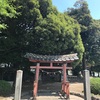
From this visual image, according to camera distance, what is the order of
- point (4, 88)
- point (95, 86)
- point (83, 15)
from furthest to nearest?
point (83, 15)
point (4, 88)
point (95, 86)

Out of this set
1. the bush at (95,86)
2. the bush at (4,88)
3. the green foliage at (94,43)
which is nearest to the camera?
the bush at (95,86)

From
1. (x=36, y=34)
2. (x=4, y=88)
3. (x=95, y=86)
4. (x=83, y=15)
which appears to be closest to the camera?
(x=95, y=86)

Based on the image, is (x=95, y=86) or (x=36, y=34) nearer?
(x=95, y=86)

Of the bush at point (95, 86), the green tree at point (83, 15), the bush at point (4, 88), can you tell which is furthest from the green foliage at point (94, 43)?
the bush at point (4, 88)

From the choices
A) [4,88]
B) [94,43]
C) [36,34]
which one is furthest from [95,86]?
[94,43]

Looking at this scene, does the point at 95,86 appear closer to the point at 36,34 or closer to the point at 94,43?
the point at 36,34

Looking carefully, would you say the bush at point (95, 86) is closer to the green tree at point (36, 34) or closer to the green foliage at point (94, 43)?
the green tree at point (36, 34)

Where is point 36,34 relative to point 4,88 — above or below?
above

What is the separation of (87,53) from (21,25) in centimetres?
1254

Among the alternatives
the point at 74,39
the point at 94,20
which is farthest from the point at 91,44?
the point at 74,39

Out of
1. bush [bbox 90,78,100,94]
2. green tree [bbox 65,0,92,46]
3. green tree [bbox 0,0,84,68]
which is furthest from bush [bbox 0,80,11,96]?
green tree [bbox 65,0,92,46]

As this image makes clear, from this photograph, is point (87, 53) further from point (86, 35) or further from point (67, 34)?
point (67, 34)

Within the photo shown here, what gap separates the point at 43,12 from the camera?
18188mm

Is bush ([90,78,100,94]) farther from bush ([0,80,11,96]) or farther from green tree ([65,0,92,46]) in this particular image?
green tree ([65,0,92,46])
